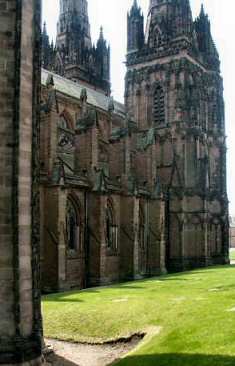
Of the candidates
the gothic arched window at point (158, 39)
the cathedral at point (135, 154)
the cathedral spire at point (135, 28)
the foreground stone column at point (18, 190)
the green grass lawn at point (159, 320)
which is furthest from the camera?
the cathedral spire at point (135, 28)

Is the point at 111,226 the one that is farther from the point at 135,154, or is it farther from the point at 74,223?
the point at 135,154

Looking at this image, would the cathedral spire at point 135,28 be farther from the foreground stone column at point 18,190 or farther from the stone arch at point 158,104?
the foreground stone column at point 18,190

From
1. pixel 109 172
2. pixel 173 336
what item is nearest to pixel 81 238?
pixel 109 172

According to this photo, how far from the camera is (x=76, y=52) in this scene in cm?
5550

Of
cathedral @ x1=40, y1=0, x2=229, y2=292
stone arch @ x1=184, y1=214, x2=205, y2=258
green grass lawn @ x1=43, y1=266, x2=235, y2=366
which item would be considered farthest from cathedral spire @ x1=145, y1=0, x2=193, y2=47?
green grass lawn @ x1=43, y1=266, x2=235, y2=366

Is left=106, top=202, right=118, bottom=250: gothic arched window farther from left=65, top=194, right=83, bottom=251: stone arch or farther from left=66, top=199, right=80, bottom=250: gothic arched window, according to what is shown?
left=66, top=199, right=80, bottom=250: gothic arched window

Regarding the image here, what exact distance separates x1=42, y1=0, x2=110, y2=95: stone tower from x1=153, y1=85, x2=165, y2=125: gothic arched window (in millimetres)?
10315

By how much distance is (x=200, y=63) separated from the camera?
167ft

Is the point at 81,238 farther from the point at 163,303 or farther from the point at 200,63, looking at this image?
the point at 200,63

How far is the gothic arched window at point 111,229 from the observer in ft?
114

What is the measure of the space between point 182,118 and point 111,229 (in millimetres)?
16660

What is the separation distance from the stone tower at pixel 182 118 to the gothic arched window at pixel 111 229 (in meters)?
11.6

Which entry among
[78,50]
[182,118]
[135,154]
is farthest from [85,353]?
[78,50]

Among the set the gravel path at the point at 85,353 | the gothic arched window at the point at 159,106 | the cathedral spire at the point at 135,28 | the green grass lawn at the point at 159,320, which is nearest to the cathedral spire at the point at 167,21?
the cathedral spire at the point at 135,28
